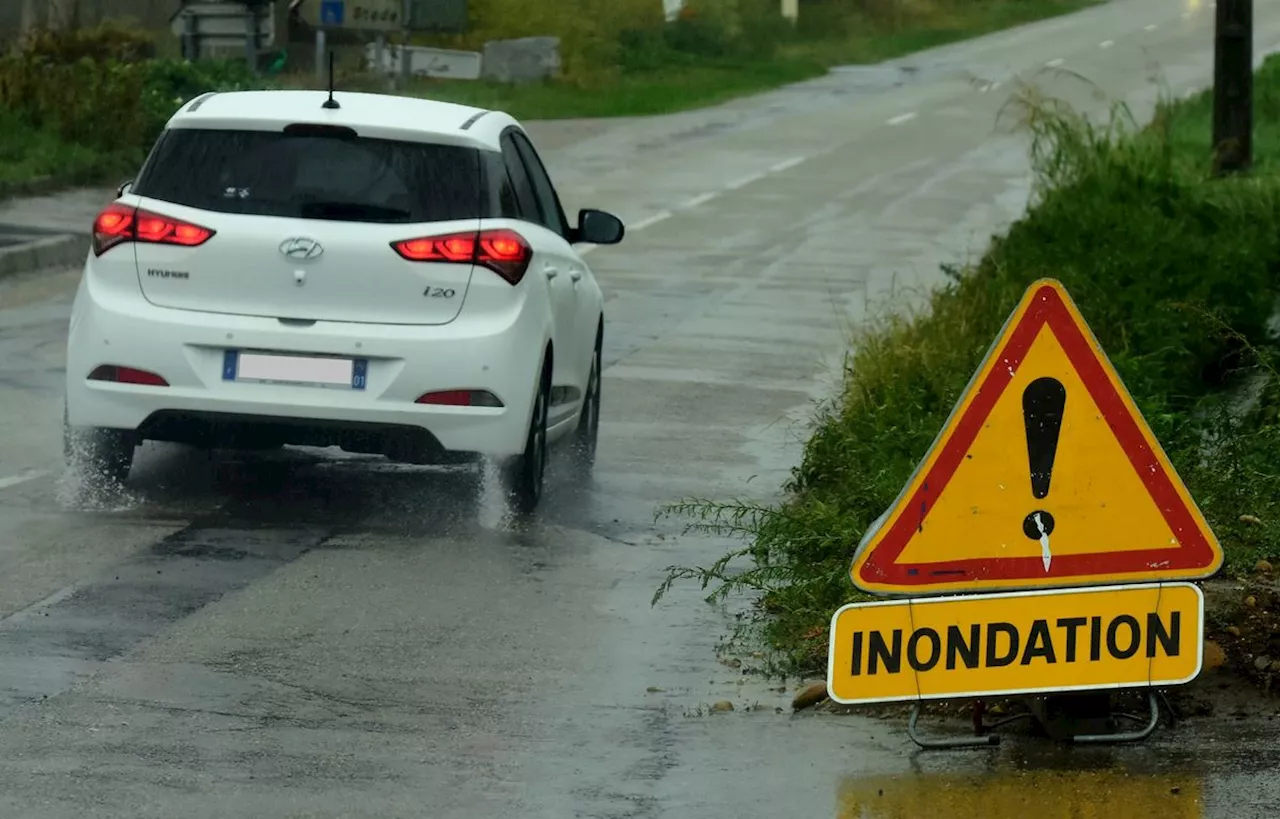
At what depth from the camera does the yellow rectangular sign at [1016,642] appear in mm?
6500

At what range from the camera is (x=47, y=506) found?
400 inches

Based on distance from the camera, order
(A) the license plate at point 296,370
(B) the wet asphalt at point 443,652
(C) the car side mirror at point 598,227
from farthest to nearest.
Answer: (C) the car side mirror at point 598,227 → (A) the license plate at point 296,370 → (B) the wet asphalt at point 443,652

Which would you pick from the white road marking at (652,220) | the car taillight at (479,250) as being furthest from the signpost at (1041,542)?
the white road marking at (652,220)

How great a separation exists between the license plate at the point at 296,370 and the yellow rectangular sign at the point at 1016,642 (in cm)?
364

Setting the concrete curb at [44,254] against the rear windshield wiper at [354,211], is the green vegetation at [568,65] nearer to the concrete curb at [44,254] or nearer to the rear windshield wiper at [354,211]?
the concrete curb at [44,254]

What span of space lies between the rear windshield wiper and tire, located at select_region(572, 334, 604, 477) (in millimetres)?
1923

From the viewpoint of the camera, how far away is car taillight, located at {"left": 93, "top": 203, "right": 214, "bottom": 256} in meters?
9.87

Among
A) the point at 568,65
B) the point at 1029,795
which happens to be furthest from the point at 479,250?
the point at 568,65

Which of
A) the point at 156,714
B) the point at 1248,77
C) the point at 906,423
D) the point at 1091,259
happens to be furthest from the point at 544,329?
the point at 1248,77

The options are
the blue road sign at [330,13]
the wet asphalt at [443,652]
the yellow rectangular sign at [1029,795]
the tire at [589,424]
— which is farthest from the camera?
the blue road sign at [330,13]

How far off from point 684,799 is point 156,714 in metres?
1.49

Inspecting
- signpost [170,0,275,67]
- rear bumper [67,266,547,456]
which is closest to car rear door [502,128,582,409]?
rear bumper [67,266,547,456]

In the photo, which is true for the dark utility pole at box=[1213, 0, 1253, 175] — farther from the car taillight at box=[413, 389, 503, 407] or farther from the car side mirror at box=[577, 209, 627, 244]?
the car taillight at box=[413, 389, 503, 407]

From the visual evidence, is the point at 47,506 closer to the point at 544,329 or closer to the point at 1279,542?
the point at 544,329
